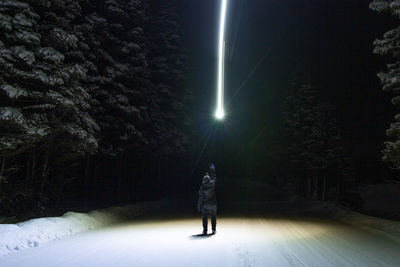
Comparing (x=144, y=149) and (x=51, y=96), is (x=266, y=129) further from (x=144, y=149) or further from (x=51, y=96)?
(x=51, y=96)

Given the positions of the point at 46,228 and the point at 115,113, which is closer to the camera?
the point at 46,228

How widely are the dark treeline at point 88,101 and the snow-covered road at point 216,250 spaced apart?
510 cm

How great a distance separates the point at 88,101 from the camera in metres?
22.2

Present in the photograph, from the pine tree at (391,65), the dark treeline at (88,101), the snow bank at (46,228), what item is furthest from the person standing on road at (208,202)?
the pine tree at (391,65)

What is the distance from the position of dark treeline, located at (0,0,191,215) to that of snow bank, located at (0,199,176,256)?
2898 mm

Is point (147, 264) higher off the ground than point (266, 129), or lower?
lower

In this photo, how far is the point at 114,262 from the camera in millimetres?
7395

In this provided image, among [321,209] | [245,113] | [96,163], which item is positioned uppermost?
[245,113]

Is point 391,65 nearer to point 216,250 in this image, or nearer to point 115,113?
point 216,250

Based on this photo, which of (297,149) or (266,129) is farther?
(266,129)

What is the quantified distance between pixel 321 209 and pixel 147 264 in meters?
18.7

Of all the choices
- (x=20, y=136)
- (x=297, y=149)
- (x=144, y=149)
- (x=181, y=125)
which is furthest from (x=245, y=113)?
(x=20, y=136)

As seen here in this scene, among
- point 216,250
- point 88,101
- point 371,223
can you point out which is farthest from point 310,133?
point 216,250

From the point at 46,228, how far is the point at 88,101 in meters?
12.6
